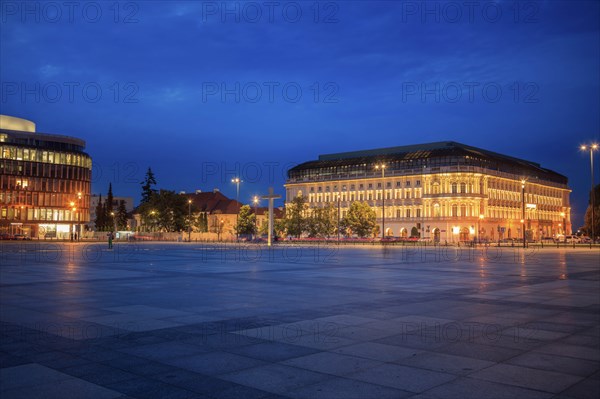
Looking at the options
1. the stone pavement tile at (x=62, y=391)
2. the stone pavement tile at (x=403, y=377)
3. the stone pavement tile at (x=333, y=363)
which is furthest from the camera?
the stone pavement tile at (x=333, y=363)

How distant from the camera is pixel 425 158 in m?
135

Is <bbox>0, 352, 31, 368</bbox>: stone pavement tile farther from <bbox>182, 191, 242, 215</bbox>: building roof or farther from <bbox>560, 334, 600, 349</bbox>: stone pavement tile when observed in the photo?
<bbox>182, 191, 242, 215</bbox>: building roof

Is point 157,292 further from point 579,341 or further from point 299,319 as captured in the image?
point 579,341

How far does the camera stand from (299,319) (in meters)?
13.2

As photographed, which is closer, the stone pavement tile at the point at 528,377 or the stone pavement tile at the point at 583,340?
the stone pavement tile at the point at 528,377

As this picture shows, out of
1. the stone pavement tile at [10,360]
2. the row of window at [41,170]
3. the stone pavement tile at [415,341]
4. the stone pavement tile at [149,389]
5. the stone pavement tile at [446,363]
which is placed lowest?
the stone pavement tile at [149,389]

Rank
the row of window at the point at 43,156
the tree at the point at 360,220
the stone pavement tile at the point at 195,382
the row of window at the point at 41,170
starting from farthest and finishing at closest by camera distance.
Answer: the tree at the point at 360,220 → the row of window at the point at 43,156 → the row of window at the point at 41,170 → the stone pavement tile at the point at 195,382

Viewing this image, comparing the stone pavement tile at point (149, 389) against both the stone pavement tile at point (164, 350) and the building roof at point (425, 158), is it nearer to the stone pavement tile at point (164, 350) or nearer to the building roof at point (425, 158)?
the stone pavement tile at point (164, 350)

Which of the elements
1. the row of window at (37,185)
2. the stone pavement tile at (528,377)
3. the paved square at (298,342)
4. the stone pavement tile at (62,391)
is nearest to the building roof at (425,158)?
the row of window at (37,185)

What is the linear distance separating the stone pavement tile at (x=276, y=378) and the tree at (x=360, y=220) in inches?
4416

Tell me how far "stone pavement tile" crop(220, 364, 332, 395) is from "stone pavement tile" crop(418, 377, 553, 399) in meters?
1.59

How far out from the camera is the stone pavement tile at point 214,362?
8.52 m

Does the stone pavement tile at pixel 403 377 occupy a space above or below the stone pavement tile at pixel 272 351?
below

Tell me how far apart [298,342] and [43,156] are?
127 meters
